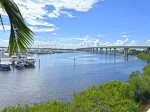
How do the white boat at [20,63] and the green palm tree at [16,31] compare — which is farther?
the white boat at [20,63]

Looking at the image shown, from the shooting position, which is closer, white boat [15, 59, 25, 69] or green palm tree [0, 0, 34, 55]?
green palm tree [0, 0, 34, 55]

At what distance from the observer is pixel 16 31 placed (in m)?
3.99

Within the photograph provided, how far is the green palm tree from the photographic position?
3904mm

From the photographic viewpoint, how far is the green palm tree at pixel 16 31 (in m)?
3.90

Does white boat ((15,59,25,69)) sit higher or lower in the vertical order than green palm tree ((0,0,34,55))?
lower

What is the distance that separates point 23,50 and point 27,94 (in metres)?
39.6

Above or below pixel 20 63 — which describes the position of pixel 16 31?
above

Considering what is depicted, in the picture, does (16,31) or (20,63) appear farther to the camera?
(20,63)

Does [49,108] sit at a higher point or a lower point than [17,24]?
lower

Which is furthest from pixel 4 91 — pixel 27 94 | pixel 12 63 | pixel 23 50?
pixel 12 63

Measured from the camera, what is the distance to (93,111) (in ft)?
57.3

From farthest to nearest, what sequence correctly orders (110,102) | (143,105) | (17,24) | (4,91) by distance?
(4,91)
(143,105)
(110,102)
(17,24)

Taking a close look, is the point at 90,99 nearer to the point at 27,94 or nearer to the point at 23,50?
the point at 23,50

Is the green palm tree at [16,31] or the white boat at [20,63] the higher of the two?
the green palm tree at [16,31]
